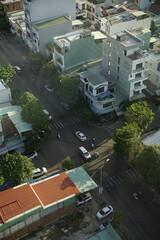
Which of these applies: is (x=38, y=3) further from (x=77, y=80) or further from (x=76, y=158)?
(x=76, y=158)

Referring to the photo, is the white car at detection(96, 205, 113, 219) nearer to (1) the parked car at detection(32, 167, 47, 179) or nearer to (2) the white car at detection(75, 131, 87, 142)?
(1) the parked car at detection(32, 167, 47, 179)

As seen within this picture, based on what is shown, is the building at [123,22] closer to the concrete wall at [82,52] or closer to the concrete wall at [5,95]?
the concrete wall at [82,52]

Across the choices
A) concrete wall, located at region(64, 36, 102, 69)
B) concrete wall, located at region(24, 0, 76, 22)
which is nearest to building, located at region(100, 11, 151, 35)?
concrete wall, located at region(64, 36, 102, 69)

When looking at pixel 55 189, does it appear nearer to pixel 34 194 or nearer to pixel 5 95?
pixel 34 194

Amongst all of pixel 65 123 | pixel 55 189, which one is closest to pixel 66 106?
pixel 65 123

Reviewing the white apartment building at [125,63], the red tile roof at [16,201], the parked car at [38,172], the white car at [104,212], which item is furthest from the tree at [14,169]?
the white apartment building at [125,63]

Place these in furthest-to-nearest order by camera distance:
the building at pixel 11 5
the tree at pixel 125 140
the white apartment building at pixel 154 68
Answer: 1. the building at pixel 11 5
2. the white apartment building at pixel 154 68
3. the tree at pixel 125 140

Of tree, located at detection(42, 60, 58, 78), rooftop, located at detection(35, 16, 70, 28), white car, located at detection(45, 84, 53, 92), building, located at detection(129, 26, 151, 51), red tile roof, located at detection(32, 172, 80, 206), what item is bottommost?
red tile roof, located at detection(32, 172, 80, 206)
